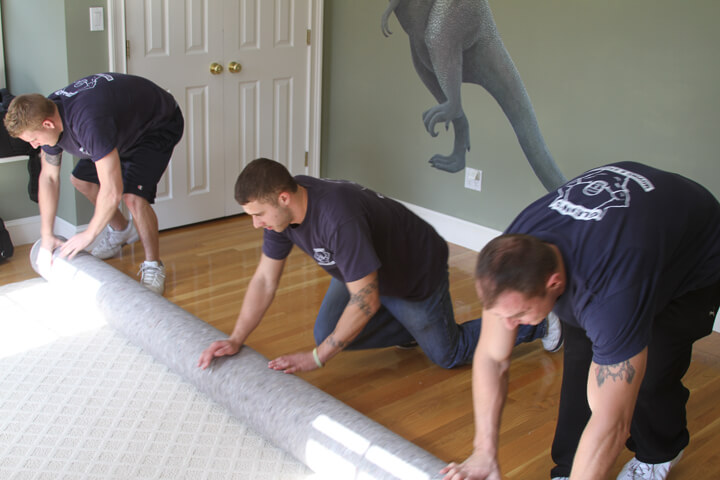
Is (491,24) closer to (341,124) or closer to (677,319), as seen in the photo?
(341,124)

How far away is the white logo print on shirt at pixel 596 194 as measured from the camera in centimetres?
148

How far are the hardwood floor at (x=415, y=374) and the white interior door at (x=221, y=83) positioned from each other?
548 millimetres

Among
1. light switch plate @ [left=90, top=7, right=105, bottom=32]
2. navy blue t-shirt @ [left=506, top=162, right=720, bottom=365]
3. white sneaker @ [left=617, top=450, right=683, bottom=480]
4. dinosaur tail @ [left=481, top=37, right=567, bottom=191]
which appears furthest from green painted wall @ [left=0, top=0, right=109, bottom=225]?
white sneaker @ [left=617, top=450, right=683, bottom=480]

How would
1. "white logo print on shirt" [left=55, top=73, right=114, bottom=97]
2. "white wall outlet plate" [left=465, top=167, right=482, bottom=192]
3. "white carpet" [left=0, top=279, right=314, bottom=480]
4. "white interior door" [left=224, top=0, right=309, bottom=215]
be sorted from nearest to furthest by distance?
"white carpet" [left=0, top=279, right=314, bottom=480]
"white logo print on shirt" [left=55, top=73, right=114, bottom=97]
"white wall outlet plate" [left=465, top=167, right=482, bottom=192]
"white interior door" [left=224, top=0, right=309, bottom=215]

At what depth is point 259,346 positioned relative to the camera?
107 inches

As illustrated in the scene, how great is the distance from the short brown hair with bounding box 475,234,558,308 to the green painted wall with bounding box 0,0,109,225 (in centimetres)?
275

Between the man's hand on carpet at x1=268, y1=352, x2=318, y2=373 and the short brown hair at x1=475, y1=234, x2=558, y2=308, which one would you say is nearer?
the short brown hair at x1=475, y1=234, x2=558, y2=308

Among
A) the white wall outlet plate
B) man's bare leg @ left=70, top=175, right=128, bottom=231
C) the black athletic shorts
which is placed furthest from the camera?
the white wall outlet plate

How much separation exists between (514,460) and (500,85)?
6.66ft

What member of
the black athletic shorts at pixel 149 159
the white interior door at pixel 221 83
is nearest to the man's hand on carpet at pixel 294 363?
the black athletic shorts at pixel 149 159

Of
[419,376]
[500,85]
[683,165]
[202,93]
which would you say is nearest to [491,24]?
[500,85]

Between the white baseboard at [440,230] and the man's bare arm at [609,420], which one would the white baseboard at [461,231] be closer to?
the white baseboard at [440,230]

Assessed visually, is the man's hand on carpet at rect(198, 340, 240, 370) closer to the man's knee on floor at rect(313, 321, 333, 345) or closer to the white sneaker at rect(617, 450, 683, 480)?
the man's knee on floor at rect(313, 321, 333, 345)

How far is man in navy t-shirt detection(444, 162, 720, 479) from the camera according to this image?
137cm
